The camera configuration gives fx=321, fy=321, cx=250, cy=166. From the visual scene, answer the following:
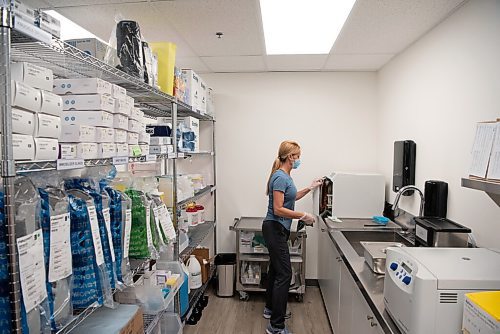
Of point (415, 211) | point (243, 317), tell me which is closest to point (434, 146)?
point (415, 211)

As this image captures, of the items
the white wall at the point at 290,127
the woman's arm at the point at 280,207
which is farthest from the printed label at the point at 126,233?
the white wall at the point at 290,127

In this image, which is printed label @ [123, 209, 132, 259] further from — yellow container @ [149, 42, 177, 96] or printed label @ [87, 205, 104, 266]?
yellow container @ [149, 42, 177, 96]

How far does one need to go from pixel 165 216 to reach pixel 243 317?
67.8 inches

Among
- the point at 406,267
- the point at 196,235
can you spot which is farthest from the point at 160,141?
the point at 406,267

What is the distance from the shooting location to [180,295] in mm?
2557

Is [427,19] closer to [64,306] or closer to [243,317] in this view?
[64,306]

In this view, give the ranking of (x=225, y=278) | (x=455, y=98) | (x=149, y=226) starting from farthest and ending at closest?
1. (x=225, y=278)
2. (x=455, y=98)
3. (x=149, y=226)

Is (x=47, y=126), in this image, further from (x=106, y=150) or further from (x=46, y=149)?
(x=106, y=150)

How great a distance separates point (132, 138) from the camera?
1.65 m

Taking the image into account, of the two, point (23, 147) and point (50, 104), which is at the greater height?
point (50, 104)

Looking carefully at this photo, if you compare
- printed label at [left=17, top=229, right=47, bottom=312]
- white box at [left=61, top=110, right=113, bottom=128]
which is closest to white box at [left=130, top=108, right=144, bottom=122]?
white box at [left=61, top=110, right=113, bottom=128]

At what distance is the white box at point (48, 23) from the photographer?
979mm

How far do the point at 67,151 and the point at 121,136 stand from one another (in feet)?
1.24

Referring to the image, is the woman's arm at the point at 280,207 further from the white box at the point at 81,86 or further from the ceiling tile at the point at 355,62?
the white box at the point at 81,86
